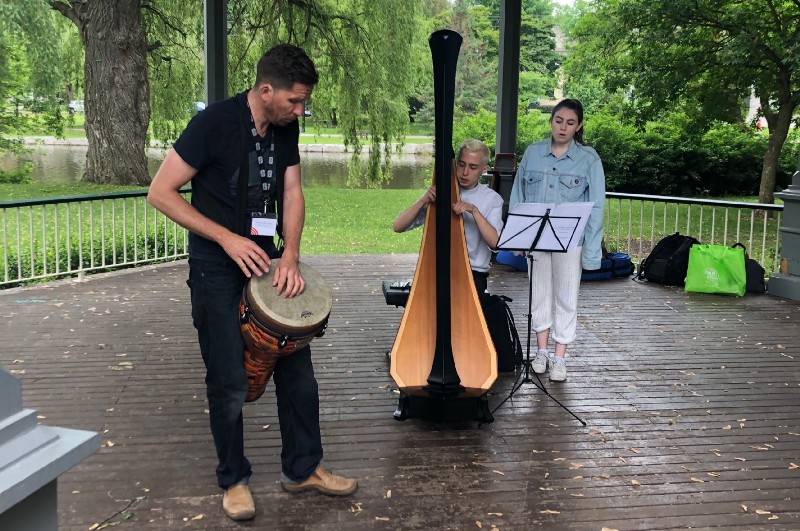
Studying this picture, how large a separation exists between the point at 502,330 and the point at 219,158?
7.65 feet

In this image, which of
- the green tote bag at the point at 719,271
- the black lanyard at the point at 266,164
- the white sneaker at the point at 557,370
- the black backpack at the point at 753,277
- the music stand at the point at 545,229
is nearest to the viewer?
the black lanyard at the point at 266,164

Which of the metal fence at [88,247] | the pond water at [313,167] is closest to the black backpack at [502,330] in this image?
the metal fence at [88,247]

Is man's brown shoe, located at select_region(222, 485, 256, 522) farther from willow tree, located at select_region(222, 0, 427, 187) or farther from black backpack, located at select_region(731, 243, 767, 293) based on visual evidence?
willow tree, located at select_region(222, 0, 427, 187)

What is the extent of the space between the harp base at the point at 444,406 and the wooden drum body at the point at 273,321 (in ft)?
3.29

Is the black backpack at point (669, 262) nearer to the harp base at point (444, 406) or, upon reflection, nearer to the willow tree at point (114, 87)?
the harp base at point (444, 406)

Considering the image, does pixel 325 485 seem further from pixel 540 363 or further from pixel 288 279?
pixel 540 363

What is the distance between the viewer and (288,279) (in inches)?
105

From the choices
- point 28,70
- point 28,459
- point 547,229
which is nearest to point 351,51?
point 28,70

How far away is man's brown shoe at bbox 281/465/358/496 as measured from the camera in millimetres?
2908

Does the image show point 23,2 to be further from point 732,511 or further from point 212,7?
point 732,511

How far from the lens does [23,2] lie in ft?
46.5

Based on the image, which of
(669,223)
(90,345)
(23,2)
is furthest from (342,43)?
(90,345)

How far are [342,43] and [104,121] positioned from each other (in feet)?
13.9

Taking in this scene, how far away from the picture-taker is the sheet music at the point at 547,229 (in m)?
3.80
